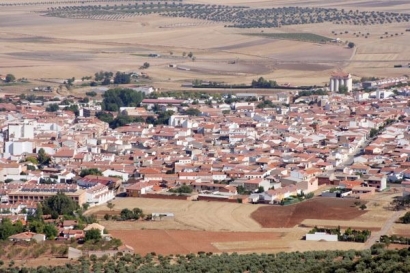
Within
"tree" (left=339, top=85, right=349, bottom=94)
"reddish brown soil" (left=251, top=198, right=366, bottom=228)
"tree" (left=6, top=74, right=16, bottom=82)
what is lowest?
"tree" (left=6, top=74, right=16, bottom=82)

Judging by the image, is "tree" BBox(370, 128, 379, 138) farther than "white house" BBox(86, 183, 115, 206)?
Yes

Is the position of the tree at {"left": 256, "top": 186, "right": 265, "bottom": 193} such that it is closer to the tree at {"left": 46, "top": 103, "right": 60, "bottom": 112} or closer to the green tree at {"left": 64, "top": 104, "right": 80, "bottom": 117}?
the green tree at {"left": 64, "top": 104, "right": 80, "bottom": 117}

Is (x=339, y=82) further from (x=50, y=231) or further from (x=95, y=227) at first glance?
(x=50, y=231)

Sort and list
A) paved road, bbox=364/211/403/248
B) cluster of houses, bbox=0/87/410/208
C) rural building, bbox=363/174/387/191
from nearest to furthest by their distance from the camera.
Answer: paved road, bbox=364/211/403/248, cluster of houses, bbox=0/87/410/208, rural building, bbox=363/174/387/191

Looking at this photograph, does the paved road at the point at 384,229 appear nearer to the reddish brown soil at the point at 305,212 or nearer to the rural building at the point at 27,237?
the reddish brown soil at the point at 305,212

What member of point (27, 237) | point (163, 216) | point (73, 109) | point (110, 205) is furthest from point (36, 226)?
point (73, 109)

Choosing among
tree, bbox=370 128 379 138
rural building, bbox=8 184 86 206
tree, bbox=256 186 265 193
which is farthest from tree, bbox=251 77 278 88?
rural building, bbox=8 184 86 206

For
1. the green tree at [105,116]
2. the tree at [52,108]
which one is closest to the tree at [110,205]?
the green tree at [105,116]
